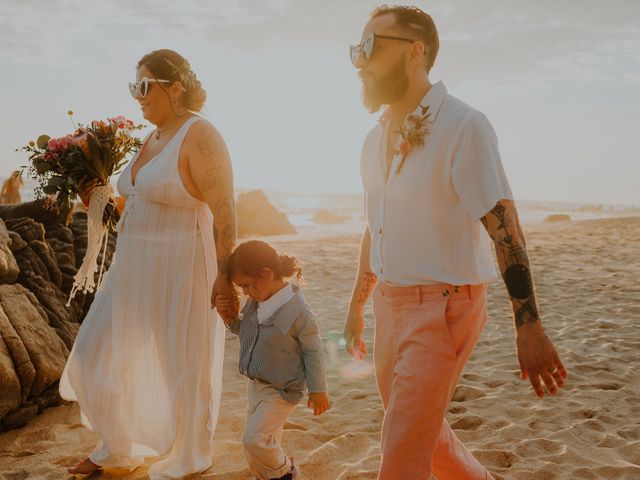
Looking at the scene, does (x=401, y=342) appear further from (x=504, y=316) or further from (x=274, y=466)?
(x=504, y=316)

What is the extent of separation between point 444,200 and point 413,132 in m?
0.29

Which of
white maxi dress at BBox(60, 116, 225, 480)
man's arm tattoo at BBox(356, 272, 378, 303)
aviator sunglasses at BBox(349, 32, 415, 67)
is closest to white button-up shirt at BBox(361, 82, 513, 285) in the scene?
aviator sunglasses at BBox(349, 32, 415, 67)

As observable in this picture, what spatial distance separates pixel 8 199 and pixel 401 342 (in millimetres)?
15272

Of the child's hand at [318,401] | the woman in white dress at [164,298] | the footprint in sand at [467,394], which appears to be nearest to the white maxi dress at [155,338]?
the woman in white dress at [164,298]

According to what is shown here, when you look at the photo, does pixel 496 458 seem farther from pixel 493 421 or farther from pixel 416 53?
pixel 416 53

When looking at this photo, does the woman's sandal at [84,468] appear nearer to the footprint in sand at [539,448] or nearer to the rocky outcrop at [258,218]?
the footprint in sand at [539,448]

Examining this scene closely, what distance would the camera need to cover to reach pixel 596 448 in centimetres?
Answer: 425

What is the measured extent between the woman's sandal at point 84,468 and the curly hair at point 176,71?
7.17 ft

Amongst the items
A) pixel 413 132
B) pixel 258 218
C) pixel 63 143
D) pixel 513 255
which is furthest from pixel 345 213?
pixel 513 255

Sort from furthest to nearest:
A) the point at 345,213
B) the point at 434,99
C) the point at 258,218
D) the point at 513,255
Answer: the point at 345,213 → the point at 258,218 → the point at 434,99 → the point at 513,255

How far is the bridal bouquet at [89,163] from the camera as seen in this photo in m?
3.93

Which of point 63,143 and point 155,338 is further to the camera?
point 63,143

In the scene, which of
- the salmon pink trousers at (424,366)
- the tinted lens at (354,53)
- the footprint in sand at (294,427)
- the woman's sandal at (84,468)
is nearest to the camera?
the salmon pink trousers at (424,366)

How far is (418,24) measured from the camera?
2506 millimetres
